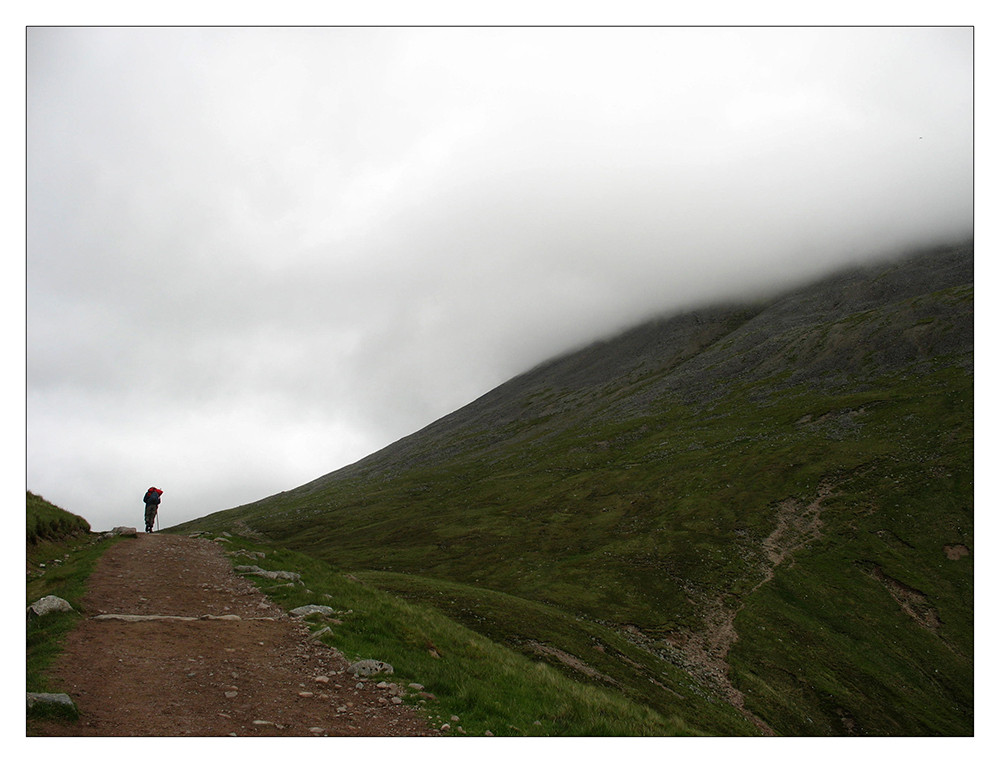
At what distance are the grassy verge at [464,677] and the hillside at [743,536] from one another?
1092cm

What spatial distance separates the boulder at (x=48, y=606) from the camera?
61.4ft

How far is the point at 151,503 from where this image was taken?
4384cm

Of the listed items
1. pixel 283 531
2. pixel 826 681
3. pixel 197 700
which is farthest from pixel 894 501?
pixel 283 531

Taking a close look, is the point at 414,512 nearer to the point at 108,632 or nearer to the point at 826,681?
the point at 826,681

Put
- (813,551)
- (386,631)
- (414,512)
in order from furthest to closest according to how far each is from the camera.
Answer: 1. (414,512)
2. (813,551)
3. (386,631)

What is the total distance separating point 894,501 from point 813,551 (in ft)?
63.5

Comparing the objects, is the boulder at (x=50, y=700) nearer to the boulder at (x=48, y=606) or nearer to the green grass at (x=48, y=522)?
the boulder at (x=48, y=606)

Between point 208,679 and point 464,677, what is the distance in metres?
7.61

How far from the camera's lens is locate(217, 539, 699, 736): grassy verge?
15.9 meters

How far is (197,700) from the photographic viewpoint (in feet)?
46.8

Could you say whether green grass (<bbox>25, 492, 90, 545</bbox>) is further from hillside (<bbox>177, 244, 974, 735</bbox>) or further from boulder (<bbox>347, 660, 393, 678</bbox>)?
boulder (<bbox>347, 660, 393, 678</bbox>)

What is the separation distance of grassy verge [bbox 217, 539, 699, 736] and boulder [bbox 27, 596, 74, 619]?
7427 mm

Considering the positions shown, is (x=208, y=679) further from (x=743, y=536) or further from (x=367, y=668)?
(x=743, y=536)

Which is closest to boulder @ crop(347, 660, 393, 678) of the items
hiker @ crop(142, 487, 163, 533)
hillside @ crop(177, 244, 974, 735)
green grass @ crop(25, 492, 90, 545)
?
hillside @ crop(177, 244, 974, 735)
